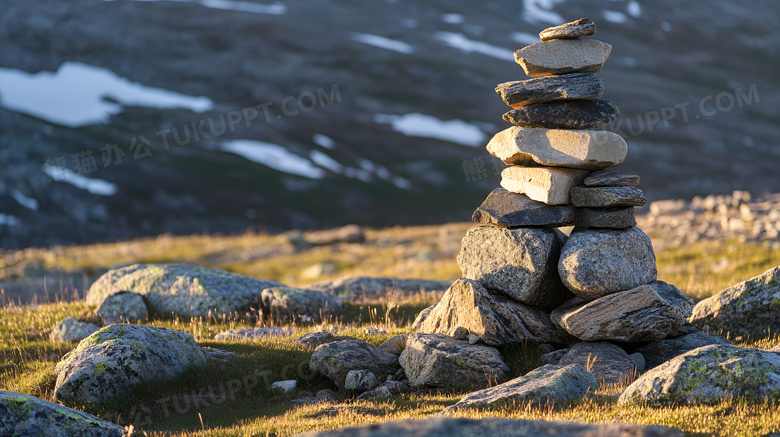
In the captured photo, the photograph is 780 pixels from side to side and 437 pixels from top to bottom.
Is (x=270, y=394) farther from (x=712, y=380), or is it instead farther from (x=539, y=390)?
(x=712, y=380)

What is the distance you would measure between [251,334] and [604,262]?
796cm

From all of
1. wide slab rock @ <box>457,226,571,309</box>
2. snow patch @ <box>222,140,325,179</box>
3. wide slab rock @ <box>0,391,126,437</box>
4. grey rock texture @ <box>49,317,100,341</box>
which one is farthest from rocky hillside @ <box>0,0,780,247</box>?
wide slab rock @ <box>0,391,126,437</box>

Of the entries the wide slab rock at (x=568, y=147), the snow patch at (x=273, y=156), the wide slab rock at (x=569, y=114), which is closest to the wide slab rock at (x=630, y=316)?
the wide slab rock at (x=568, y=147)

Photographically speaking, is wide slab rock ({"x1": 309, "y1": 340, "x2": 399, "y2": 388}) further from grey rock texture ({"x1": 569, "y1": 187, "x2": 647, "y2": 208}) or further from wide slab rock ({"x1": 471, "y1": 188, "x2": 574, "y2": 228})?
grey rock texture ({"x1": 569, "y1": 187, "x2": 647, "y2": 208})

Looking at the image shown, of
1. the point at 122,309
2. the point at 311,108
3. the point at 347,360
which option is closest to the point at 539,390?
the point at 347,360

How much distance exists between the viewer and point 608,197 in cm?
1188

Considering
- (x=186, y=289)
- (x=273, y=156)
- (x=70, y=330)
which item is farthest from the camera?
(x=273, y=156)

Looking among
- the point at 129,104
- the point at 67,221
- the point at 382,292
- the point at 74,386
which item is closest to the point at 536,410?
the point at 74,386

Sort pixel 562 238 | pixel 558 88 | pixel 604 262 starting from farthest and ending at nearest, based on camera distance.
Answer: pixel 562 238, pixel 558 88, pixel 604 262

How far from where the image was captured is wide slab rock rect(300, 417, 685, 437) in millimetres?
5512

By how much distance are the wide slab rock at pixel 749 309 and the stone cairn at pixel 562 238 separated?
1.76 meters

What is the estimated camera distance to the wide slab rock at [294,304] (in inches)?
630

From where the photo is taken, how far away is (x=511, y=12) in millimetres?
183375

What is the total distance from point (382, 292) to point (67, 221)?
6741 centimetres
